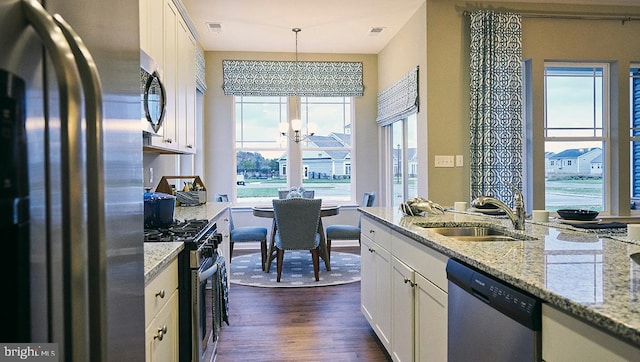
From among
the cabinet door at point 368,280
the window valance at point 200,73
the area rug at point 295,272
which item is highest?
the window valance at point 200,73

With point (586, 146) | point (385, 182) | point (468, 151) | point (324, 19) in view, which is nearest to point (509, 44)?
point (468, 151)

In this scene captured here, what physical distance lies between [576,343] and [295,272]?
13.5ft

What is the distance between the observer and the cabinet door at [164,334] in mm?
1336

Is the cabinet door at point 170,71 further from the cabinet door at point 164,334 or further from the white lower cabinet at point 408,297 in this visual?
the white lower cabinet at point 408,297

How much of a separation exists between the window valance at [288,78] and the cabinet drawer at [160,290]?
492 cm

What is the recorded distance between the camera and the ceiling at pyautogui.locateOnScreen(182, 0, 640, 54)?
454 centimetres

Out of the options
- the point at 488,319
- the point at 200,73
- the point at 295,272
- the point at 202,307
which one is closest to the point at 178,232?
the point at 202,307

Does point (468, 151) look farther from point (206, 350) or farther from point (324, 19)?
point (206, 350)

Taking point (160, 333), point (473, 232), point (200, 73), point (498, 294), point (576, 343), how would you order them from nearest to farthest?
point (576, 343)
point (498, 294)
point (160, 333)
point (473, 232)
point (200, 73)

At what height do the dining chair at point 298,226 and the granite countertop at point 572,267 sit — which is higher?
the granite countertop at point 572,267

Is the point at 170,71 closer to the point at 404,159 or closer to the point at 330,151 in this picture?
the point at 404,159

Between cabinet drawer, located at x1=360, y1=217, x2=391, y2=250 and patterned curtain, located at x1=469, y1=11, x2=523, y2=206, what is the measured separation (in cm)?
175

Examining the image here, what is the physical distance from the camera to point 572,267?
48.4 inches

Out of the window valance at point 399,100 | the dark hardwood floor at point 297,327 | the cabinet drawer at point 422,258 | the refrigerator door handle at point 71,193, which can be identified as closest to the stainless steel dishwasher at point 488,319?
the cabinet drawer at point 422,258
